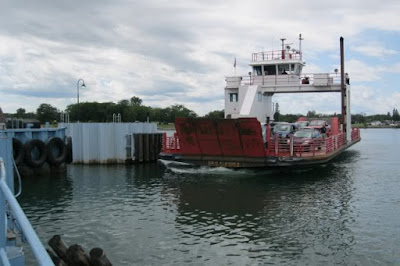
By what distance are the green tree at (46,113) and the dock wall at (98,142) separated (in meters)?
59.0

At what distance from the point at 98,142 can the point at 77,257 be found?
799 inches

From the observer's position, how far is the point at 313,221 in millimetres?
11766

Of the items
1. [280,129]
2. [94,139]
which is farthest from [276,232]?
[94,139]

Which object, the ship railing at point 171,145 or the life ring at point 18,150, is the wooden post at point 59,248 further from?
A: the ship railing at point 171,145

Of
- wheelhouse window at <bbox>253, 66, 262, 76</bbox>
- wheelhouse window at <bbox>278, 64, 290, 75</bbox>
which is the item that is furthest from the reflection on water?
wheelhouse window at <bbox>253, 66, 262, 76</bbox>

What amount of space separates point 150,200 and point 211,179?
496 centimetres

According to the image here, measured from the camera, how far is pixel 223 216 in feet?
40.6

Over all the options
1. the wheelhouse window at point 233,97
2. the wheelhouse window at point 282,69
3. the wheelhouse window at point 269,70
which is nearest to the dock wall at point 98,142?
the wheelhouse window at point 233,97

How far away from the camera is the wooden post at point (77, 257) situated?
7.01 metres

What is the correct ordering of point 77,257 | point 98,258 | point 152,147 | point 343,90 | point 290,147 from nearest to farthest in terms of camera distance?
point 98,258, point 77,257, point 290,147, point 152,147, point 343,90

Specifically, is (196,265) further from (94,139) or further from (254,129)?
(94,139)

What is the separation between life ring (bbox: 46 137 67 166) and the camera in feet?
72.1

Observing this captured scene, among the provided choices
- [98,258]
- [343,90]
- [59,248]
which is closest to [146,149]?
[343,90]

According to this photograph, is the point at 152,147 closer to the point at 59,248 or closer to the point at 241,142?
the point at 241,142
